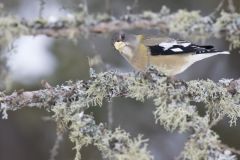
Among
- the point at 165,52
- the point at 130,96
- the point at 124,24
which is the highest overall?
the point at 124,24

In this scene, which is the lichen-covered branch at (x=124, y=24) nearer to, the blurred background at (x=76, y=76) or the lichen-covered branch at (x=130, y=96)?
the lichen-covered branch at (x=130, y=96)

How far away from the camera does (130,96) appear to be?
9.98 ft

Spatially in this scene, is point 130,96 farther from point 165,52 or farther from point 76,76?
point 76,76

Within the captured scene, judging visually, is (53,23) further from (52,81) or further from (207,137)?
(52,81)

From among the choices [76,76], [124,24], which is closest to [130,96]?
[124,24]

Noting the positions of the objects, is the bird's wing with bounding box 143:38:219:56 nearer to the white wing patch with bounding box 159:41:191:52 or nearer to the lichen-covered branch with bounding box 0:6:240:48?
the white wing patch with bounding box 159:41:191:52

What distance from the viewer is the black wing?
3881 mm

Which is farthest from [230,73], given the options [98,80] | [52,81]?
[98,80]

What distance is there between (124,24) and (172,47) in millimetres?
1390

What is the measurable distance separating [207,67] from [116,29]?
12.7ft

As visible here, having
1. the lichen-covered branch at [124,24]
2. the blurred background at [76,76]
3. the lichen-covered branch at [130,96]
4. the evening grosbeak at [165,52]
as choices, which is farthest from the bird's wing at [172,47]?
the blurred background at [76,76]

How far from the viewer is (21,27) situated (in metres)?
2.54

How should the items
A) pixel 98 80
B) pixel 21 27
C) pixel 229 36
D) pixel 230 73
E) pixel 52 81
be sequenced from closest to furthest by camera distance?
pixel 21 27 → pixel 229 36 → pixel 98 80 → pixel 52 81 → pixel 230 73

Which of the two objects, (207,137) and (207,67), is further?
(207,67)
